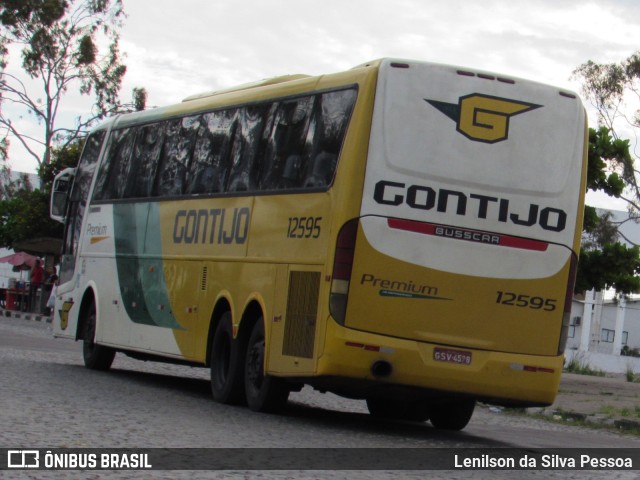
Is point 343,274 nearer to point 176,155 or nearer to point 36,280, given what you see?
point 176,155

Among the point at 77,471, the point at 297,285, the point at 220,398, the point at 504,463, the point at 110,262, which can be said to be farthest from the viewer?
the point at 110,262

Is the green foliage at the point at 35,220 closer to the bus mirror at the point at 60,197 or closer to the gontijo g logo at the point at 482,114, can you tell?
the bus mirror at the point at 60,197

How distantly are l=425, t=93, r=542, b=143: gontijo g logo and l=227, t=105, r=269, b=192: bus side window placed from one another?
2.90 m

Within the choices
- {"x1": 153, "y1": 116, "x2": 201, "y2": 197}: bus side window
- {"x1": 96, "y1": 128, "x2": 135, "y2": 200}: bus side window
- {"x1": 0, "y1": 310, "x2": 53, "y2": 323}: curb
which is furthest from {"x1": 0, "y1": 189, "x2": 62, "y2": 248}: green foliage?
{"x1": 153, "y1": 116, "x2": 201, "y2": 197}: bus side window

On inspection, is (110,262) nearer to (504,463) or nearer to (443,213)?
(443,213)

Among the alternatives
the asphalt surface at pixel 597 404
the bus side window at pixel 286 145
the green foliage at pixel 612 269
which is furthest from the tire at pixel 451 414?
the green foliage at pixel 612 269

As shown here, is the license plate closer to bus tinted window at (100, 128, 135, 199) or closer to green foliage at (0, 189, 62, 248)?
bus tinted window at (100, 128, 135, 199)

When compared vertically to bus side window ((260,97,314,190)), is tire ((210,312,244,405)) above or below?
below

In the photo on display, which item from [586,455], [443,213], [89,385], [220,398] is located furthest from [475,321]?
[89,385]

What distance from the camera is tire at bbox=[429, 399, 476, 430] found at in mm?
14883

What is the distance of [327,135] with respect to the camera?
13.3m

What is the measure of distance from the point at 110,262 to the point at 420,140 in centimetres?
808

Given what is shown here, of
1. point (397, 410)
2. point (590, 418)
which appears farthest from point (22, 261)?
point (397, 410)

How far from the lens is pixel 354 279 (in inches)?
493
